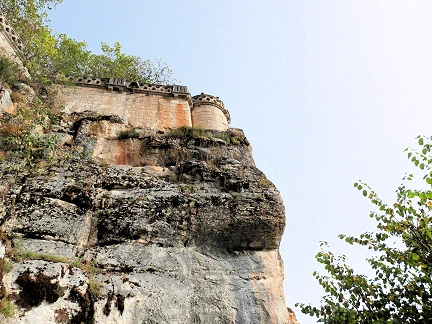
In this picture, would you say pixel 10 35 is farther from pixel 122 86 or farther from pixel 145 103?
pixel 145 103

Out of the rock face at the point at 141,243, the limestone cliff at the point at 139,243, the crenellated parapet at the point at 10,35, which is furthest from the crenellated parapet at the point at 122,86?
the rock face at the point at 141,243

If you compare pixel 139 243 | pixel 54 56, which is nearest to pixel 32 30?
pixel 54 56

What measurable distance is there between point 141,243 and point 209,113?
9860mm

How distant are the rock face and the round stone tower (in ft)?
18.7

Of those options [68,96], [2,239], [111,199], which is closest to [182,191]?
[111,199]

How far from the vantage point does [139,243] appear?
9.05 meters

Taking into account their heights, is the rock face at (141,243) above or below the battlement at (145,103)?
below

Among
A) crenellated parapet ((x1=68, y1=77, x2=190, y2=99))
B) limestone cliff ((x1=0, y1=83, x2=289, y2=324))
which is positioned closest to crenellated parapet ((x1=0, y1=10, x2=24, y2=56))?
crenellated parapet ((x1=68, y1=77, x2=190, y2=99))

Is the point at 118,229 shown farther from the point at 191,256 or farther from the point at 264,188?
the point at 264,188

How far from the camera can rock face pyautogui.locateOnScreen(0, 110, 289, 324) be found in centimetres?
743

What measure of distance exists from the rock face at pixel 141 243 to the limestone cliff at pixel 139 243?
22 mm

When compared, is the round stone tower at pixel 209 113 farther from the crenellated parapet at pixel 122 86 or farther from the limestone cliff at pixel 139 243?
the limestone cliff at pixel 139 243

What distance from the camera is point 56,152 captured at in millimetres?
11305

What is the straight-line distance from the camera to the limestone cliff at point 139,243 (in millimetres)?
7422
